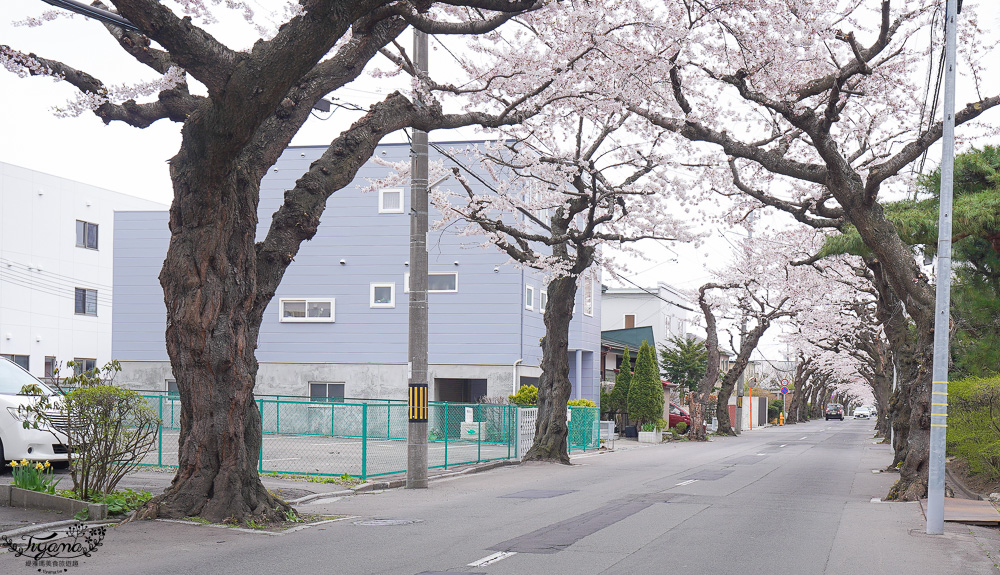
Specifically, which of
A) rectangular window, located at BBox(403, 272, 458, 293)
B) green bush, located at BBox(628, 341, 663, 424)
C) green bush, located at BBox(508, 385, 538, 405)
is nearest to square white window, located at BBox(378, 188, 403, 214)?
rectangular window, located at BBox(403, 272, 458, 293)

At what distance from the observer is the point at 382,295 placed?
3447 cm

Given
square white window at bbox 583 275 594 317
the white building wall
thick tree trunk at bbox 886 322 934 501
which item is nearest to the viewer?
thick tree trunk at bbox 886 322 934 501

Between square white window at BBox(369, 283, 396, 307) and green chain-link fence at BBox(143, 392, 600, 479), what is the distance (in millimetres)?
12657

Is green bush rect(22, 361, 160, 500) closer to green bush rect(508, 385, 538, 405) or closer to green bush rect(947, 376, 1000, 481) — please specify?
green bush rect(947, 376, 1000, 481)

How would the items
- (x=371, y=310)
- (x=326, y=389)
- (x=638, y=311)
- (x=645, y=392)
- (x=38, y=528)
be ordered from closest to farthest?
(x=38, y=528)
(x=371, y=310)
(x=326, y=389)
(x=645, y=392)
(x=638, y=311)

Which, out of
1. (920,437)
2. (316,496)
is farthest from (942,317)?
(316,496)

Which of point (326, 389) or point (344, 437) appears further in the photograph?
point (326, 389)

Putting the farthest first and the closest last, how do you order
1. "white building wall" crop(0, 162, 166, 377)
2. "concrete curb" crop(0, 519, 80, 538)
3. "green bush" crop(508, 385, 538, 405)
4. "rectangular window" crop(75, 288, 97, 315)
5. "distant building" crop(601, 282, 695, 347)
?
"distant building" crop(601, 282, 695, 347)
"rectangular window" crop(75, 288, 97, 315)
"white building wall" crop(0, 162, 166, 377)
"green bush" crop(508, 385, 538, 405)
"concrete curb" crop(0, 519, 80, 538)

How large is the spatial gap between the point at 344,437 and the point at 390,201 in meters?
18.0

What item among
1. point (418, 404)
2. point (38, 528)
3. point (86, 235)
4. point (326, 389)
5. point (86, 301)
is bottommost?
point (326, 389)

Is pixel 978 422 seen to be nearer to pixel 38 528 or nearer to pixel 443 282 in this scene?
pixel 38 528

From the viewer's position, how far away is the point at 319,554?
9.27 m

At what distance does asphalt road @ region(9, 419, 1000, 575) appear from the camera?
884 centimetres

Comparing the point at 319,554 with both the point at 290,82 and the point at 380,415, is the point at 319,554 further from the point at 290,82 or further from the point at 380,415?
the point at 380,415
